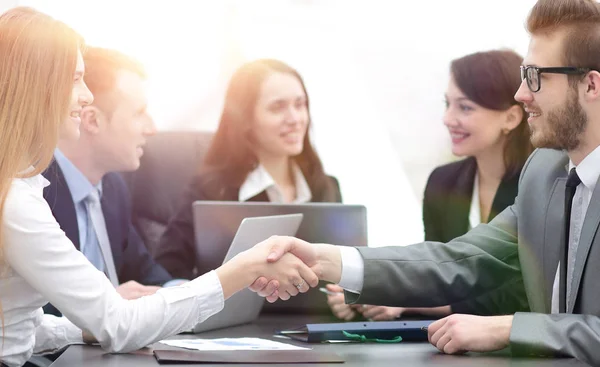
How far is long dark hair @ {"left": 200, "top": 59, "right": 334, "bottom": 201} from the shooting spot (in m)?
3.27

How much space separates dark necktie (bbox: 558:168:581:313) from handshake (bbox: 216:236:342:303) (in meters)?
0.47

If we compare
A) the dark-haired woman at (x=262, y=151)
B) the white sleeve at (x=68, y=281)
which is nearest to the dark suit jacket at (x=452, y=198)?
the dark-haired woman at (x=262, y=151)

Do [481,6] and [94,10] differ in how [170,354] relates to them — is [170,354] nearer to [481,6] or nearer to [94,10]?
[94,10]

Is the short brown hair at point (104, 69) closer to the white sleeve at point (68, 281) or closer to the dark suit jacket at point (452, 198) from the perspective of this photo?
the dark suit jacket at point (452, 198)

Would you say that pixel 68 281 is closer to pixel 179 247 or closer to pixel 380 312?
pixel 380 312

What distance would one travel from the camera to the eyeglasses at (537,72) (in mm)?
1874

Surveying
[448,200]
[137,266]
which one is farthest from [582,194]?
[137,266]

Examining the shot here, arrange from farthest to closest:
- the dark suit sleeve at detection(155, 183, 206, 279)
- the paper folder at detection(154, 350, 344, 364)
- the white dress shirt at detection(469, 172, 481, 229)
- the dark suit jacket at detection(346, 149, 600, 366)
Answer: the dark suit sleeve at detection(155, 183, 206, 279), the white dress shirt at detection(469, 172, 481, 229), the dark suit jacket at detection(346, 149, 600, 366), the paper folder at detection(154, 350, 344, 364)

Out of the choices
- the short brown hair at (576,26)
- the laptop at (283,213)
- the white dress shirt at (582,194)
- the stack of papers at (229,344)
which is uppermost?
the short brown hair at (576,26)

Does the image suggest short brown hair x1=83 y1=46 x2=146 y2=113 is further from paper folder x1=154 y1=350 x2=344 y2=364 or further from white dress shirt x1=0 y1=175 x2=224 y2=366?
paper folder x1=154 y1=350 x2=344 y2=364

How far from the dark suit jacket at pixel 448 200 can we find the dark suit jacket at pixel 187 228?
1.99 ft

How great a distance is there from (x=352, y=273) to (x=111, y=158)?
122 cm

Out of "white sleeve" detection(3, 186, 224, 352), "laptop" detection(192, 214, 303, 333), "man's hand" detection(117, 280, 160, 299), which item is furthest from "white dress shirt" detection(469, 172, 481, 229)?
"white sleeve" detection(3, 186, 224, 352)

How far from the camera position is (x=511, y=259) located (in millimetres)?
2068
